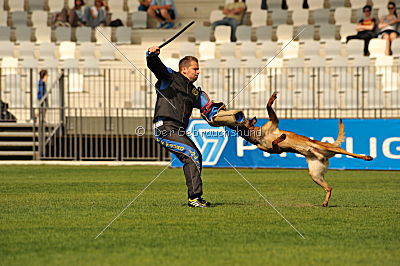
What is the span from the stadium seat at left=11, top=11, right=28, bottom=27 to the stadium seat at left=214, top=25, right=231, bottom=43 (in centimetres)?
684

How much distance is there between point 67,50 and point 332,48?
8.11 metres

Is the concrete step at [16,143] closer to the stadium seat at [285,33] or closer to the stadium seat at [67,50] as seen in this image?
the stadium seat at [67,50]

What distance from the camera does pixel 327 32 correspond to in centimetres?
2659

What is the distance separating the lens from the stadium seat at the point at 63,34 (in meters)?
28.0

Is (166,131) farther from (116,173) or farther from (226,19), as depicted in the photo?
(226,19)

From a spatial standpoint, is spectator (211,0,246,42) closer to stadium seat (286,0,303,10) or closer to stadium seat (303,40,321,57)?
stadium seat (286,0,303,10)

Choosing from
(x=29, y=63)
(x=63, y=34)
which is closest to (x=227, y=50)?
(x=63, y=34)

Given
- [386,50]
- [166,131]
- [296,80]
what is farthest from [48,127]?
[166,131]

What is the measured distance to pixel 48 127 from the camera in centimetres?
2339

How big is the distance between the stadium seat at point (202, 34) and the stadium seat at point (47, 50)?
4.48 m

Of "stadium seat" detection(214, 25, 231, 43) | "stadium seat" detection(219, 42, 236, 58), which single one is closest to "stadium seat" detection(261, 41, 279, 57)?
"stadium seat" detection(219, 42, 236, 58)

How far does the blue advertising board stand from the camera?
19641 millimetres

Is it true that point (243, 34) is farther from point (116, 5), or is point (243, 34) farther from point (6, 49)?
point (6, 49)

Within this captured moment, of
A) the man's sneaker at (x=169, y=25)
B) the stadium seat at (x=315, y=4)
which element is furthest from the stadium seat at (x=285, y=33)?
the man's sneaker at (x=169, y=25)
